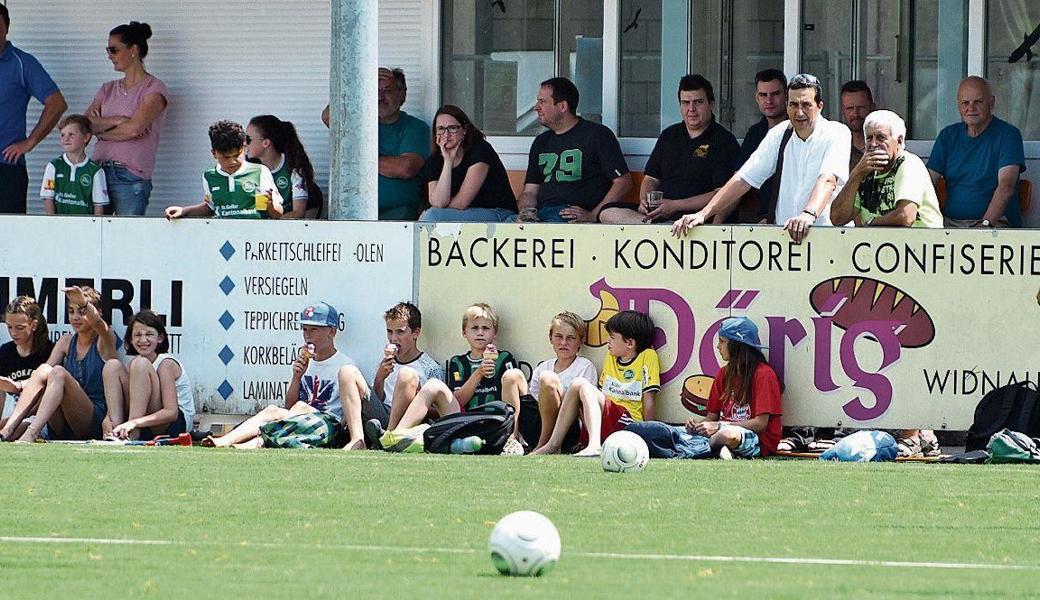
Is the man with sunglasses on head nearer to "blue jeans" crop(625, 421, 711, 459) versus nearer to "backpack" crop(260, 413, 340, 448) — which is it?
"backpack" crop(260, 413, 340, 448)

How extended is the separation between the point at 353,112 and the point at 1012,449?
4.83 meters

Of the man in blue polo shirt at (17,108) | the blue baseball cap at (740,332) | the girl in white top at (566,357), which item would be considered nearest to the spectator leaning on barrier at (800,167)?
the blue baseball cap at (740,332)

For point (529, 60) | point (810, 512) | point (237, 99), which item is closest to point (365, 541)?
point (810, 512)

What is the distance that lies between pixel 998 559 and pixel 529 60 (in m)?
8.83

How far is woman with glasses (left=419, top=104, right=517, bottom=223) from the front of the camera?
13.6 metres

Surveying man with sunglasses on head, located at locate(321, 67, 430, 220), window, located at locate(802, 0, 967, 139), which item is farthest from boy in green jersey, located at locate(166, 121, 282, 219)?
window, located at locate(802, 0, 967, 139)

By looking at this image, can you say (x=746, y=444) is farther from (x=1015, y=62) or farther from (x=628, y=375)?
(x=1015, y=62)

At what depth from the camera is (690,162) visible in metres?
13.5

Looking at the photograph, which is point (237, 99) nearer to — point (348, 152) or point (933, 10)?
point (348, 152)

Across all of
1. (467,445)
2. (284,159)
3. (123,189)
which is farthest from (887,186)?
(123,189)

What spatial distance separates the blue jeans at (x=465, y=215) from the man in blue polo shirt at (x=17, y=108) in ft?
11.8

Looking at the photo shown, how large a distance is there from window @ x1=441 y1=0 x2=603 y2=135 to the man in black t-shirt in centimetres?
118

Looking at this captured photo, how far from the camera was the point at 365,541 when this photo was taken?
7191 millimetres

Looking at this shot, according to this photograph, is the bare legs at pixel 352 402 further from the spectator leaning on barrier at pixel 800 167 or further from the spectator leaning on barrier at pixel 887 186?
the spectator leaning on barrier at pixel 887 186
